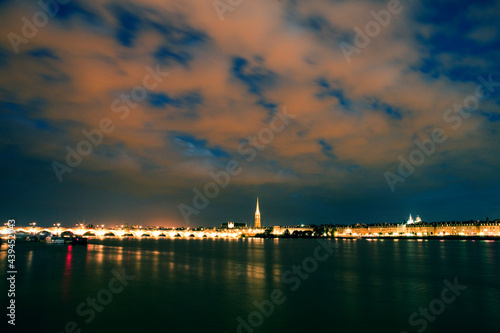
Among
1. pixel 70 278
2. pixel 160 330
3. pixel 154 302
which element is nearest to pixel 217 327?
pixel 160 330

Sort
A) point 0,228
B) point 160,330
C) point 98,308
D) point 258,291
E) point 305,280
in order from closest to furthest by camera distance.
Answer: point 160,330, point 98,308, point 258,291, point 305,280, point 0,228

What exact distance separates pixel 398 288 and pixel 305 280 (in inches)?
337

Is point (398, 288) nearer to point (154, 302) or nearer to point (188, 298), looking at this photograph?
point (188, 298)

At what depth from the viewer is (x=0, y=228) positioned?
482 feet

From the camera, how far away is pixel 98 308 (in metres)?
22.2

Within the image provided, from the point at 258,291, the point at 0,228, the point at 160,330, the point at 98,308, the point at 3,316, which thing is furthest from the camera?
the point at 0,228

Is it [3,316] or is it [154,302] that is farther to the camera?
[154,302]

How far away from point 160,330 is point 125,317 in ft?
11.9

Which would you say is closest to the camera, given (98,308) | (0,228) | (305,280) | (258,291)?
(98,308)

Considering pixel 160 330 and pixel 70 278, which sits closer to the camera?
pixel 160 330

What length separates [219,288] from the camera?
29.8m

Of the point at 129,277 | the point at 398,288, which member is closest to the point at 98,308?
the point at 129,277

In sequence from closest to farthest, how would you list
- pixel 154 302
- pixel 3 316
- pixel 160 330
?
pixel 160 330 → pixel 3 316 → pixel 154 302

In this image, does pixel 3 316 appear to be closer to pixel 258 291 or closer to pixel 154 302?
pixel 154 302
